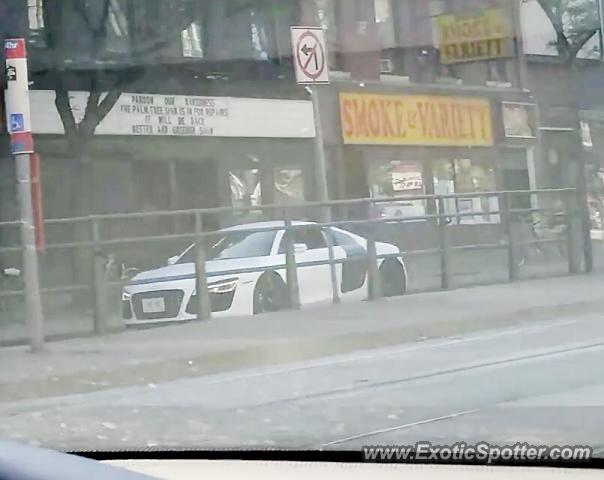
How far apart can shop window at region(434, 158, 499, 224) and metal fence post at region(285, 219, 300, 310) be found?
3.34 ft

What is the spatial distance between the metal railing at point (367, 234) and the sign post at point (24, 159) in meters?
0.41

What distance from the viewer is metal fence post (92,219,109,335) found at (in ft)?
27.7

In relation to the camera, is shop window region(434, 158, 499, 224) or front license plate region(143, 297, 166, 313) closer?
shop window region(434, 158, 499, 224)

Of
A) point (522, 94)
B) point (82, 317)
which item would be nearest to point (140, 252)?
point (82, 317)

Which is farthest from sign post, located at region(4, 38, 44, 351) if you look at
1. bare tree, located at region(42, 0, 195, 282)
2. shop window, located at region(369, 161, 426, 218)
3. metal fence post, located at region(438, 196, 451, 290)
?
metal fence post, located at region(438, 196, 451, 290)

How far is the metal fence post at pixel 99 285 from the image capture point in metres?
8.46

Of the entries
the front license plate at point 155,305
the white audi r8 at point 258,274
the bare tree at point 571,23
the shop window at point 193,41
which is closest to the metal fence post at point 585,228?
the bare tree at point 571,23

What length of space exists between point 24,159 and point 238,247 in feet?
7.35

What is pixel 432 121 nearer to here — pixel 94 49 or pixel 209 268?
pixel 209 268

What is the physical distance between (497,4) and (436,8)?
603mm

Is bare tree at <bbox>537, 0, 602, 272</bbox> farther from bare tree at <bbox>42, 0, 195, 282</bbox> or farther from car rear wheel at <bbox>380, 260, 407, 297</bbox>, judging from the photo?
bare tree at <bbox>42, 0, 195, 282</bbox>

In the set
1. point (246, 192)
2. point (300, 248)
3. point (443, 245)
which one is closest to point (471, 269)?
point (443, 245)

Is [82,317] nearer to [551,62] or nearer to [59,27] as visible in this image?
[59,27]

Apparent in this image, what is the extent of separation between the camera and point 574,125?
6168 mm
